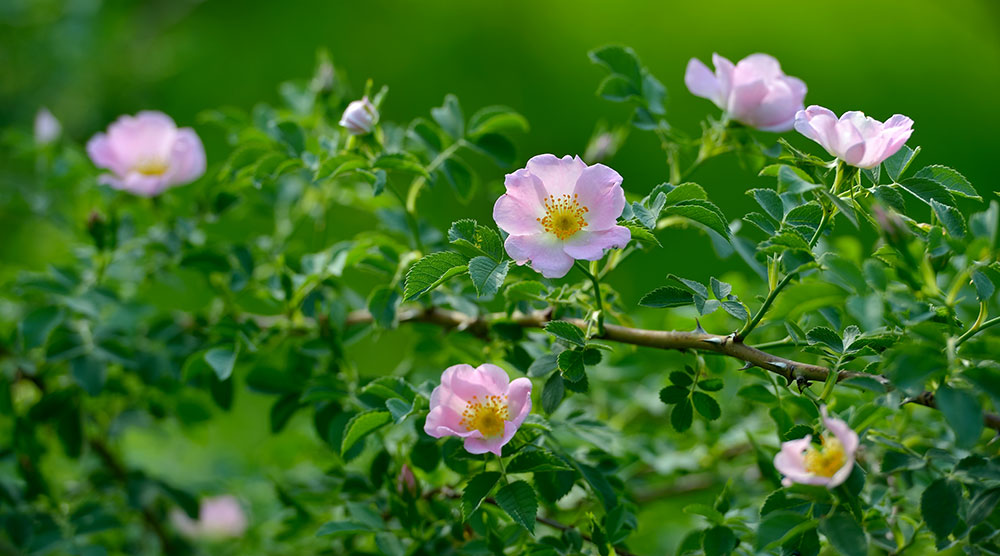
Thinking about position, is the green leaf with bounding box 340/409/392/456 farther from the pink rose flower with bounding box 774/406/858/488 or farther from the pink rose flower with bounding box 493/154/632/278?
the pink rose flower with bounding box 774/406/858/488

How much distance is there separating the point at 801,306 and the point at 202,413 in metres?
0.73

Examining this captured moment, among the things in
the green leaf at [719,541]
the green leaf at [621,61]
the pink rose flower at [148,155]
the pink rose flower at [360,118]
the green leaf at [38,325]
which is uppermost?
the green leaf at [621,61]

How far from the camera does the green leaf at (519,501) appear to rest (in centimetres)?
66

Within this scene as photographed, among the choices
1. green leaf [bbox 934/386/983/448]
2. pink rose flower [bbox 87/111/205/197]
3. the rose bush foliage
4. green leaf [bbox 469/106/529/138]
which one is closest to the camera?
green leaf [bbox 934/386/983/448]

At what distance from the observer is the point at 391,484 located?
827mm

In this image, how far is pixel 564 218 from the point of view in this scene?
0.66 meters

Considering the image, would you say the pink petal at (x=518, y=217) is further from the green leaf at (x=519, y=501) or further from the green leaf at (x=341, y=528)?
the green leaf at (x=341, y=528)

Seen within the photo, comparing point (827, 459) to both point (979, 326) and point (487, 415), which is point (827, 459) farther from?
point (487, 415)

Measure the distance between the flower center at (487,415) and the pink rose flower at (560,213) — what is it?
0.12m

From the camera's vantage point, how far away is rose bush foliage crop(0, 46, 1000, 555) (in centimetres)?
64

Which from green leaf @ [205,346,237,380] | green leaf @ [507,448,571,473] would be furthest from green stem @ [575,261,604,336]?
green leaf @ [205,346,237,380]

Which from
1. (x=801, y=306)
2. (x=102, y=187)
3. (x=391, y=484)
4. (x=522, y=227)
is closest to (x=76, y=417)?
(x=102, y=187)

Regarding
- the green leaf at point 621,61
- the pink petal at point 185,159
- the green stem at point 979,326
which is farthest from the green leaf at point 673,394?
the pink petal at point 185,159

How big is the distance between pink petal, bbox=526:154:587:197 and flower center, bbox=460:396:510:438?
0.17 m
